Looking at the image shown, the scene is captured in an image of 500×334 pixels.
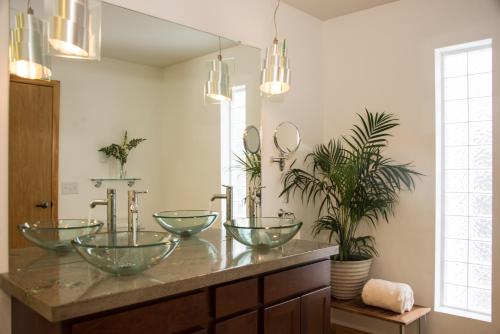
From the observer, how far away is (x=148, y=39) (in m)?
2.43

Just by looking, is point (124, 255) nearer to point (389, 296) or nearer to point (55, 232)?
point (55, 232)

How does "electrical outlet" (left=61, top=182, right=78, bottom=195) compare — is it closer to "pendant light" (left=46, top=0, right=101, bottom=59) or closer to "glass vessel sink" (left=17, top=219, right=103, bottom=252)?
"glass vessel sink" (left=17, top=219, right=103, bottom=252)

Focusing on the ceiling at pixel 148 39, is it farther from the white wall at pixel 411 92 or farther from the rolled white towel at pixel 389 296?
the rolled white towel at pixel 389 296

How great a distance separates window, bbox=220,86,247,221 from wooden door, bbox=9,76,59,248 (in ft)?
3.49

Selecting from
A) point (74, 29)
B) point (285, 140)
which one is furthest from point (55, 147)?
point (285, 140)

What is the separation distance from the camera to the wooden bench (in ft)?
9.16

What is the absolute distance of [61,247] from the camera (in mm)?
2029

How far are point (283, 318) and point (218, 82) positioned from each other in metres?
1.44

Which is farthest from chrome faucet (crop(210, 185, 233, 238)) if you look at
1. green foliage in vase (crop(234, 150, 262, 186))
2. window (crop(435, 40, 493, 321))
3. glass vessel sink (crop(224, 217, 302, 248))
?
window (crop(435, 40, 493, 321))

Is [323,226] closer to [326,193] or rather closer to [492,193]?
[326,193]

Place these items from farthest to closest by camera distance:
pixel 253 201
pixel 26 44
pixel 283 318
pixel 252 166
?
pixel 252 166 → pixel 253 201 → pixel 283 318 → pixel 26 44

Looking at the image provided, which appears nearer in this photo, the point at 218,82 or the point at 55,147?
the point at 55,147

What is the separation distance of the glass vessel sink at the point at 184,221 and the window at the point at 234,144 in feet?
0.67

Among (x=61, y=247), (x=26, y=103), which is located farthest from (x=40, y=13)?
(x=61, y=247)
